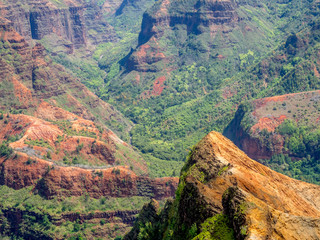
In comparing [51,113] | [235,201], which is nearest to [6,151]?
[51,113]

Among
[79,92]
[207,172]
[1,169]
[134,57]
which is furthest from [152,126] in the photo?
[207,172]

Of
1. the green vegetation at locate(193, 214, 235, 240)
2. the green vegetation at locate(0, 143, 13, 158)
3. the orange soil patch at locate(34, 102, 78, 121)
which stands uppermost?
the green vegetation at locate(193, 214, 235, 240)

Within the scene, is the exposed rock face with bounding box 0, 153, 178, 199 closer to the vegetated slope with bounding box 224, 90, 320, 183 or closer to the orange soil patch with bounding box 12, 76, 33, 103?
the orange soil patch with bounding box 12, 76, 33, 103

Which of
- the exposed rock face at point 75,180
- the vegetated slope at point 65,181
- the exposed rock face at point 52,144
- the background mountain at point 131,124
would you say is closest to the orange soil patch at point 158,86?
the background mountain at point 131,124

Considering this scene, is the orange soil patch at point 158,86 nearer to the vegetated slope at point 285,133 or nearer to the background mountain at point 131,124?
the background mountain at point 131,124

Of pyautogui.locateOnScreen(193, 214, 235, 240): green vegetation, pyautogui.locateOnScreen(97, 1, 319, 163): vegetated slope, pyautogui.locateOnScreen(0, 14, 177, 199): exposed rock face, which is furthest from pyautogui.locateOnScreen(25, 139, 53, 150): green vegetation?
pyautogui.locateOnScreen(193, 214, 235, 240): green vegetation

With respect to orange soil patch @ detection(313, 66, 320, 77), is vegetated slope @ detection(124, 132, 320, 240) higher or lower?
higher
